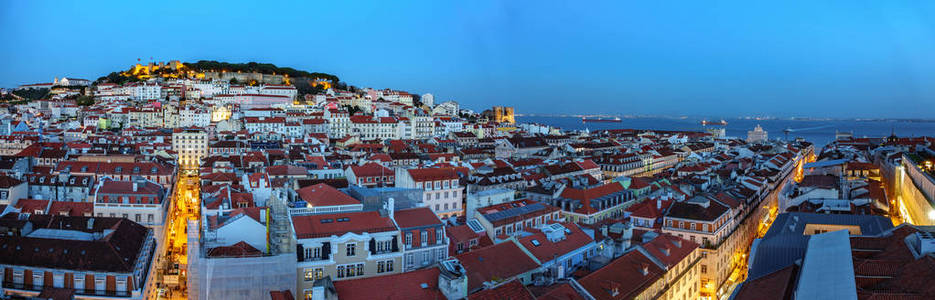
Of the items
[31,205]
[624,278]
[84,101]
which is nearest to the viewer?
[624,278]

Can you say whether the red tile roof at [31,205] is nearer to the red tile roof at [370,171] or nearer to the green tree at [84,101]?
the red tile roof at [370,171]

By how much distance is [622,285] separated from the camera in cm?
1953

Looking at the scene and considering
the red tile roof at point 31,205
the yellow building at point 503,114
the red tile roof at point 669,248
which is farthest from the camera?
the yellow building at point 503,114

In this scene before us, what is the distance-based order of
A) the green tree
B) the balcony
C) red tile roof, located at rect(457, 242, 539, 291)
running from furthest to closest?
the green tree < red tile roof, located at rect(457, 242, 539, 291) < the balcony

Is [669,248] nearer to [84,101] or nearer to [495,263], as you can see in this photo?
[495,263]

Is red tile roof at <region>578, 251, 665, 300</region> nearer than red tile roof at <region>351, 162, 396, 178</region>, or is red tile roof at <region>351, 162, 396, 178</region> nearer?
red tile roof at <region>578, 251, 665, 300</region>

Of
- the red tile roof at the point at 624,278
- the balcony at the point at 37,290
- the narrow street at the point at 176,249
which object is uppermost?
the red tile roof at the point at 624,278

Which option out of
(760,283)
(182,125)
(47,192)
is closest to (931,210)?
(760,283)

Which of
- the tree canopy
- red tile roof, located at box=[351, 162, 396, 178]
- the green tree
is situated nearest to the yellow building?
the tree canopy

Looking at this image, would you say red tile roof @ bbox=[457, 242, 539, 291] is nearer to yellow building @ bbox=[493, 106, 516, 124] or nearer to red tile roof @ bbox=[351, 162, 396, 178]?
red tile roof @ bbox=[351, 162, 396, 178]

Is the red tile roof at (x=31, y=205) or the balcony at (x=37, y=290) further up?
the red tile roof at (x=31, y=205)

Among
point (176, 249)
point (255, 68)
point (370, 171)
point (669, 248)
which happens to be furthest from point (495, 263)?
point (255, 68)

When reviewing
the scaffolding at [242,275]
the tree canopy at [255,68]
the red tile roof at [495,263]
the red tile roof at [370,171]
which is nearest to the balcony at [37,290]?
the scaffolding at [242,275]

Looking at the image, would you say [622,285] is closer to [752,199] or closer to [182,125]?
[752,199]
